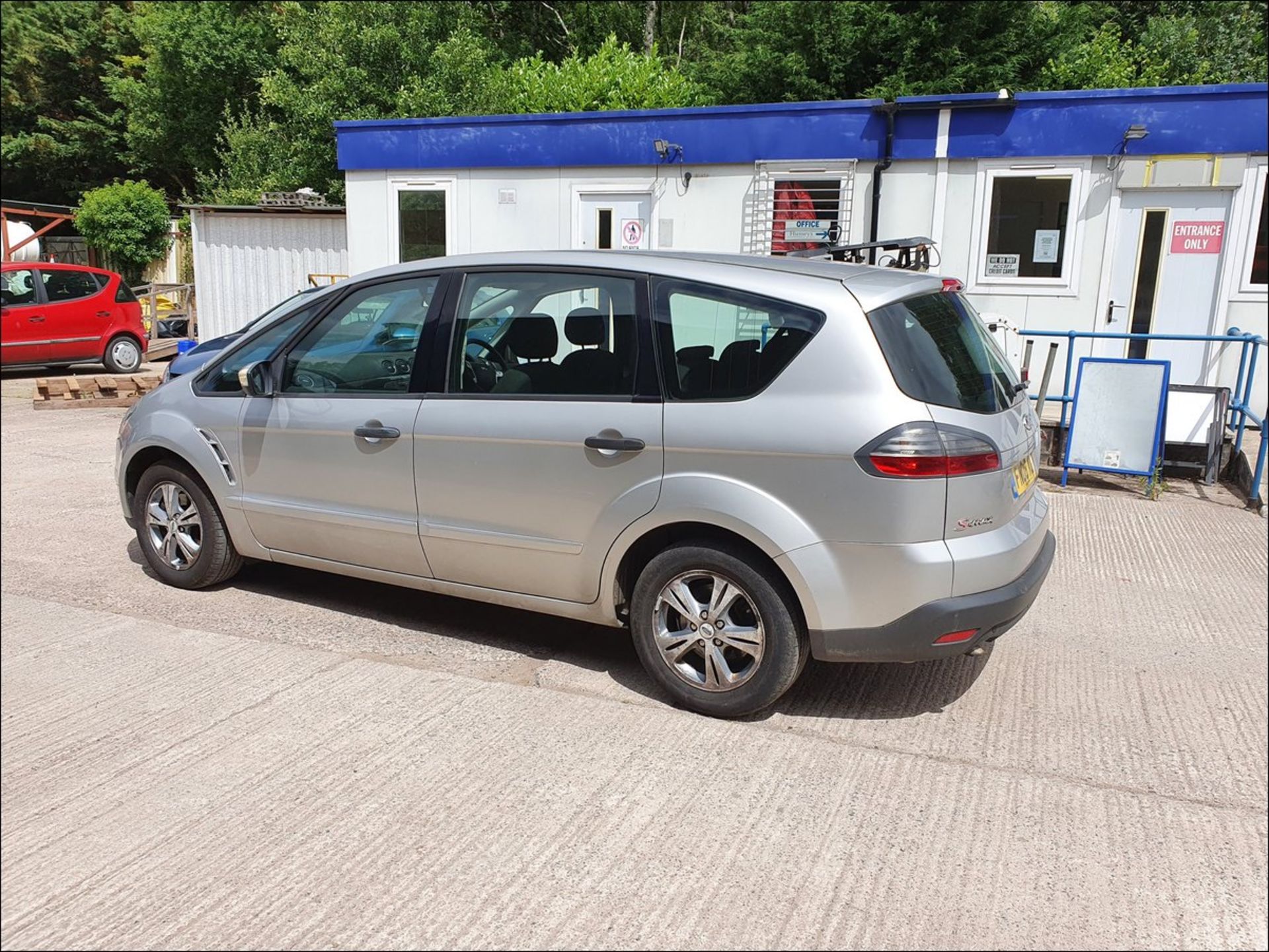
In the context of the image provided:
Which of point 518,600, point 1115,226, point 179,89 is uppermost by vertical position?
point 179,89

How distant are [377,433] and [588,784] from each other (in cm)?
184

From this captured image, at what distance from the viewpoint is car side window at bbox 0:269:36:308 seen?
14.8 m

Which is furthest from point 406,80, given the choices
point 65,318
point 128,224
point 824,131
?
point 824,131

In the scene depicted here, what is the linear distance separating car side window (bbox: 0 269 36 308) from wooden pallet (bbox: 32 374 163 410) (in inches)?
118

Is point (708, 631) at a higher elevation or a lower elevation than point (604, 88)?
lower

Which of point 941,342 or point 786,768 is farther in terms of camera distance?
point 941,342

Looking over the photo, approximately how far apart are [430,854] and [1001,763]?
1.91 metres

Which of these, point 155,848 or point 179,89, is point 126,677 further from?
point 179,89

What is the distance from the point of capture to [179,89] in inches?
1262

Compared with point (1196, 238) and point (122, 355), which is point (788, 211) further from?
point (122, 355)

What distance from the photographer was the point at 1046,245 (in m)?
10.8

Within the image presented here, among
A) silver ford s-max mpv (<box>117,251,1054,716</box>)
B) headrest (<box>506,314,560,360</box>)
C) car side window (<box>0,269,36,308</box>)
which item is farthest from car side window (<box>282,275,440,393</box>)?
car side window (<box>0,269,36,308</box>)

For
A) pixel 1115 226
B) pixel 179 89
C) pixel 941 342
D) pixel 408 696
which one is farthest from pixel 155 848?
pixel 179 89

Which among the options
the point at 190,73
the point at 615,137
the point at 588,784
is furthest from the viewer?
the point at 190,73
